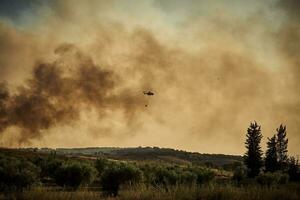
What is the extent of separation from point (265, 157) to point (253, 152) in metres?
5.01

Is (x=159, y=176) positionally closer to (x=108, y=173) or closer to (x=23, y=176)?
(x=108, y=173)

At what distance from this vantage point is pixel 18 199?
17031mm

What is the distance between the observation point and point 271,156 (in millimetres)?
93688

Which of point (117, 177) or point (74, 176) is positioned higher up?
point (117, 177)

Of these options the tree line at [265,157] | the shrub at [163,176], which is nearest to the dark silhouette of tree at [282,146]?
the tree line at [265,157]

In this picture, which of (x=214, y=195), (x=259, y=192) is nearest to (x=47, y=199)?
(x=214, y=195)

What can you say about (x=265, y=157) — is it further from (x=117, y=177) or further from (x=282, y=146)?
(x=117, y=177)

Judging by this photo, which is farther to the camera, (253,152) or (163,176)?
(253,152)

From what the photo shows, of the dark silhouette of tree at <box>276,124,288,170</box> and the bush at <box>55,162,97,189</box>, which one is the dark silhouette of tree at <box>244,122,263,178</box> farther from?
the bush at <box>55,162,97,189</box>

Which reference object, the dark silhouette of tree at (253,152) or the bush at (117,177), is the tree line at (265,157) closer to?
the dark silhouette of tree at (253,152)

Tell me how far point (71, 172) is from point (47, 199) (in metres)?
27.6

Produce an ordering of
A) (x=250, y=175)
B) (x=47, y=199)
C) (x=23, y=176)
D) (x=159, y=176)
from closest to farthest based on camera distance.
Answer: (x=47, y=199)
(x=23, y=176)
(x=159, y=176)
(x=250, y=175)

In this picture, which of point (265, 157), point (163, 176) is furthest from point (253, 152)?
point (163, 176)

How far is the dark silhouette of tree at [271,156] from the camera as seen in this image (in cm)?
8950
